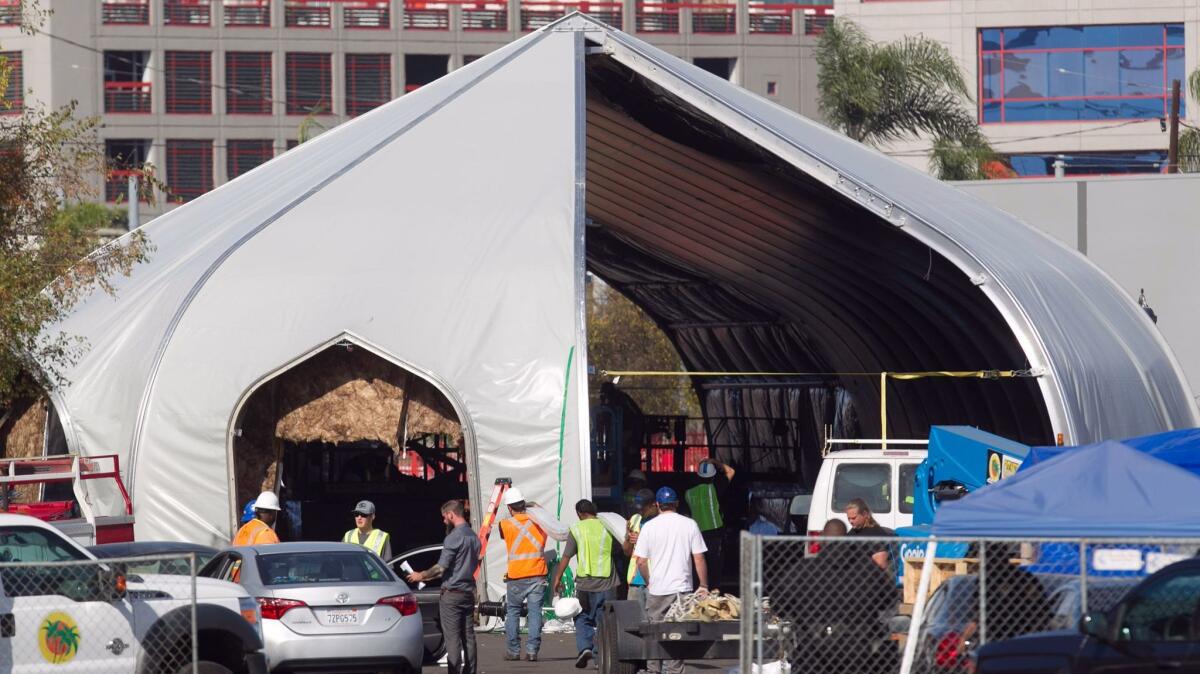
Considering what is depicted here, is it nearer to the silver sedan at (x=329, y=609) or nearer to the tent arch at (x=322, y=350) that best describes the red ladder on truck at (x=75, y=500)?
the tent arch at (x=322, y=350)

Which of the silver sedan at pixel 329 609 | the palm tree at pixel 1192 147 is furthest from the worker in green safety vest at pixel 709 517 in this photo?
the palm tree at pixel 1192 147

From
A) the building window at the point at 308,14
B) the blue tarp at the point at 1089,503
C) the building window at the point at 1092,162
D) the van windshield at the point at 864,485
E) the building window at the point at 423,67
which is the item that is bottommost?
the van windshield at the point at 864,485

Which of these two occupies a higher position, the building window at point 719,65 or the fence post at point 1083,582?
the building window at point 719,65

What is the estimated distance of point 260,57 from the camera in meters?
69.7

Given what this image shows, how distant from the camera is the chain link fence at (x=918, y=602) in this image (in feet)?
36.7

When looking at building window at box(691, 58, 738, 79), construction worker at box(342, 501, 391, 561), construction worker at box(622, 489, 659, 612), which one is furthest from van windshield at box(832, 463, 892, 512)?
building window at box(691, 58, 738, 79)

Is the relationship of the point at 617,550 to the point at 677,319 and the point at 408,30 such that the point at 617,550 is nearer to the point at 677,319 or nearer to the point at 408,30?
the point at 677,319

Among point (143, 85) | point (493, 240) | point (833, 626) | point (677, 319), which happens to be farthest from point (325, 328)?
point (143, 85)

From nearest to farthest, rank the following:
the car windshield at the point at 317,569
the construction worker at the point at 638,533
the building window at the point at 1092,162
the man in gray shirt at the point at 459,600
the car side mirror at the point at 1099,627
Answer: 1. the car side mirror at the point at 1099,627
2. the car windshield at the point at 317,569
3. the man in gray shirt at the point at 459,600
4. the construction worker at the point at 638,533
5. the building window at the point at 1092,162

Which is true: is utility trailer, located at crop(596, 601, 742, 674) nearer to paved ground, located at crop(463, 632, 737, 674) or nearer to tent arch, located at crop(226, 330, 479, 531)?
paved ground, located at crop(463, 632, 737, 674)

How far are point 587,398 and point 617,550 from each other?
2.19 m

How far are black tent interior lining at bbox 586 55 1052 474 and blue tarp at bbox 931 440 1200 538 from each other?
436 inches

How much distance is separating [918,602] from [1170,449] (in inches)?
137

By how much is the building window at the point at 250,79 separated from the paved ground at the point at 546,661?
52.1 m
